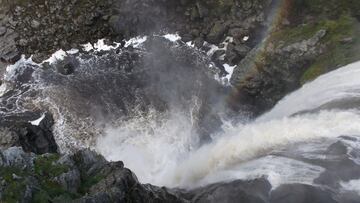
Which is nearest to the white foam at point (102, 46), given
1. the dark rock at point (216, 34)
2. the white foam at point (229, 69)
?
the dark rock at point (216, 34)

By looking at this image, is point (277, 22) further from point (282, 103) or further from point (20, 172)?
point (20, 172)

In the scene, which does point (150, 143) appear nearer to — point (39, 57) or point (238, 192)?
point (238, 192)

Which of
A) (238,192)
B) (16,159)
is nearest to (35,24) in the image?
(16,159)

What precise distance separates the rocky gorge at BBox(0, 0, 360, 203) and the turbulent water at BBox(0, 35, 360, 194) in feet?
0.44

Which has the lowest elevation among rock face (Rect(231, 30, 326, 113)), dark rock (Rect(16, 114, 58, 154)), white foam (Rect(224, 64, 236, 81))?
dark rock (Rect(16, 114, 58, 154))

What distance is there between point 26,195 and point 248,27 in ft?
88.1

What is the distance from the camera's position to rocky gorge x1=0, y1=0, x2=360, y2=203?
130 ft

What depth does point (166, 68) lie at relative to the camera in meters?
46.4

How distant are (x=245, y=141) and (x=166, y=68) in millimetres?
11583

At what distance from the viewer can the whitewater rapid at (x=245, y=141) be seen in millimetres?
34938

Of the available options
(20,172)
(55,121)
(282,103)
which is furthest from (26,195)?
(282,103)

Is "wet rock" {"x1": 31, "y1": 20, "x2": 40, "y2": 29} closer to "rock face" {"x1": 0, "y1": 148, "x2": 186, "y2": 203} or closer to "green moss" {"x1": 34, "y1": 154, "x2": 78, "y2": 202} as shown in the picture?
"rock face" {"x1": 0, "y1": 148, "x2": 186, "y2": 203}

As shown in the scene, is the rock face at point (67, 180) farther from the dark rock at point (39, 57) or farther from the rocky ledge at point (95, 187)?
the dark rock at point (39, 57)

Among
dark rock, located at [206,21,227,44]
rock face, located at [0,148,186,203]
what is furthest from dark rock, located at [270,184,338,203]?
dark rock, located at [206,21,227,44]
